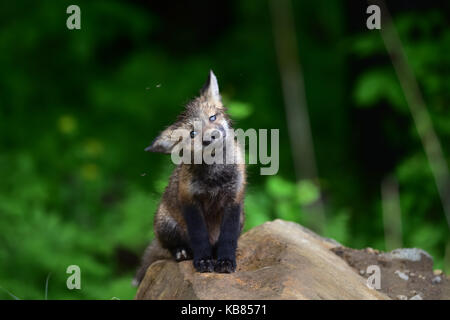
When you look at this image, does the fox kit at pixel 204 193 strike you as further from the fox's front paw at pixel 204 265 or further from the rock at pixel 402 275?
the rock at pixel 402 275

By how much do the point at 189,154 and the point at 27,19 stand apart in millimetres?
6121

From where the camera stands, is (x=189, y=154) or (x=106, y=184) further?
(x=106, y=184)

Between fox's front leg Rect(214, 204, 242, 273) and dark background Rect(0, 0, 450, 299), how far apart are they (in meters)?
2.01

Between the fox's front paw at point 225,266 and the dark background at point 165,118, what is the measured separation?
222cm

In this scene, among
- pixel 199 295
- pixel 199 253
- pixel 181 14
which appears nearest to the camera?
pixel 199 295

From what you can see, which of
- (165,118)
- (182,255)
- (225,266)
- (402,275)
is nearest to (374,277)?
(402,275)

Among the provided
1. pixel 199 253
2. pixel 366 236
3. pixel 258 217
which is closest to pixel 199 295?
pixel 199 253

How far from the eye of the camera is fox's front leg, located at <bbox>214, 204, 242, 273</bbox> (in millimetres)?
4340

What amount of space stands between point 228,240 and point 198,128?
2.64 feet

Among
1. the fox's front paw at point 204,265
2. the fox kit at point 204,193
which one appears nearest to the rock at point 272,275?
the fox's front paw at point 204,265

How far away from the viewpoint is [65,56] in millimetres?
10125

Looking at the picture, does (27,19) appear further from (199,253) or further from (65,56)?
(199,253)

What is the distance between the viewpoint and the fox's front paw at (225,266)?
430 cm

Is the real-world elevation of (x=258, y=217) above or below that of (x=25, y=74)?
below
